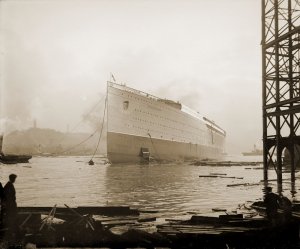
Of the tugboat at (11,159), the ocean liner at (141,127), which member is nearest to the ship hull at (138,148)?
the ocean liner at (141,127)

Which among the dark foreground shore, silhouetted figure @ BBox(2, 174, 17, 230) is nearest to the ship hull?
the dark foreground shore

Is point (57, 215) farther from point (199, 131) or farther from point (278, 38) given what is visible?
point (199, 131)

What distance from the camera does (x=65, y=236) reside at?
6.89m

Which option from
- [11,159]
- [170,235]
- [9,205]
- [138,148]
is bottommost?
[170,235]

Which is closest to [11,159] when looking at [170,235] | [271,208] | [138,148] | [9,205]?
[138,148]

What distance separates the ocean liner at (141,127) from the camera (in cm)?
4453

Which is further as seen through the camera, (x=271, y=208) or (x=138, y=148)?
(x=138, y=148)

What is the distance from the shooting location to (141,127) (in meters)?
46.6

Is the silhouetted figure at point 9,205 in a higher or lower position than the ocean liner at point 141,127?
lower

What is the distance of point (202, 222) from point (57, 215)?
3.66m

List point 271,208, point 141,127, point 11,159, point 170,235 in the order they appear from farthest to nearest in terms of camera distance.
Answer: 1. point 11,159
2. point 141,127
3. point 271,208
4. point 170,235

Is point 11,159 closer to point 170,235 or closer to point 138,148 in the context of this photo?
point 138,148

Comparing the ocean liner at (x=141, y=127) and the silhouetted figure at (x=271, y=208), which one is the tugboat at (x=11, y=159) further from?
the silhouetted figure at (x=271, y=208)

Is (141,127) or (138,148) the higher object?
(141,127)
